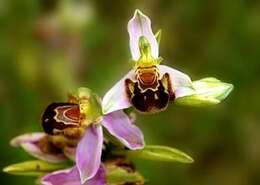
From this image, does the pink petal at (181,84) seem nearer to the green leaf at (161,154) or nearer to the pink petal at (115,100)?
the pink petal at (115,100)

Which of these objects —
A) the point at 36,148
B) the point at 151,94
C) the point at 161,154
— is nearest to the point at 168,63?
the point at 36,148

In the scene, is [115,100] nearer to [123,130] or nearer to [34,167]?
[123,130]

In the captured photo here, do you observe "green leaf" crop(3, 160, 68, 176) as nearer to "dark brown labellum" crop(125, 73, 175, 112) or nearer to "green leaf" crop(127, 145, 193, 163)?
"green leaf" crop(127, 145, 193, 163)

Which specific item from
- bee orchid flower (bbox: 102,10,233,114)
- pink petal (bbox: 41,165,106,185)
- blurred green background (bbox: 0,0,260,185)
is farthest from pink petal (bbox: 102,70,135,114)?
blurred green background (bbox: 0,0,260,185)

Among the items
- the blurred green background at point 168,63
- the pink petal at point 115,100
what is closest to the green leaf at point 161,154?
the pink petal at point 115,100

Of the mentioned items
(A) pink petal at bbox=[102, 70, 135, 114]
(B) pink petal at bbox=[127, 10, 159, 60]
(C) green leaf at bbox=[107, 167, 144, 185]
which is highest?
(B) pink petal at bbox=[127, 10, 159, 60]

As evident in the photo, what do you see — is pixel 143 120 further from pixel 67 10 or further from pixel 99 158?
Result: pixel 99 158
